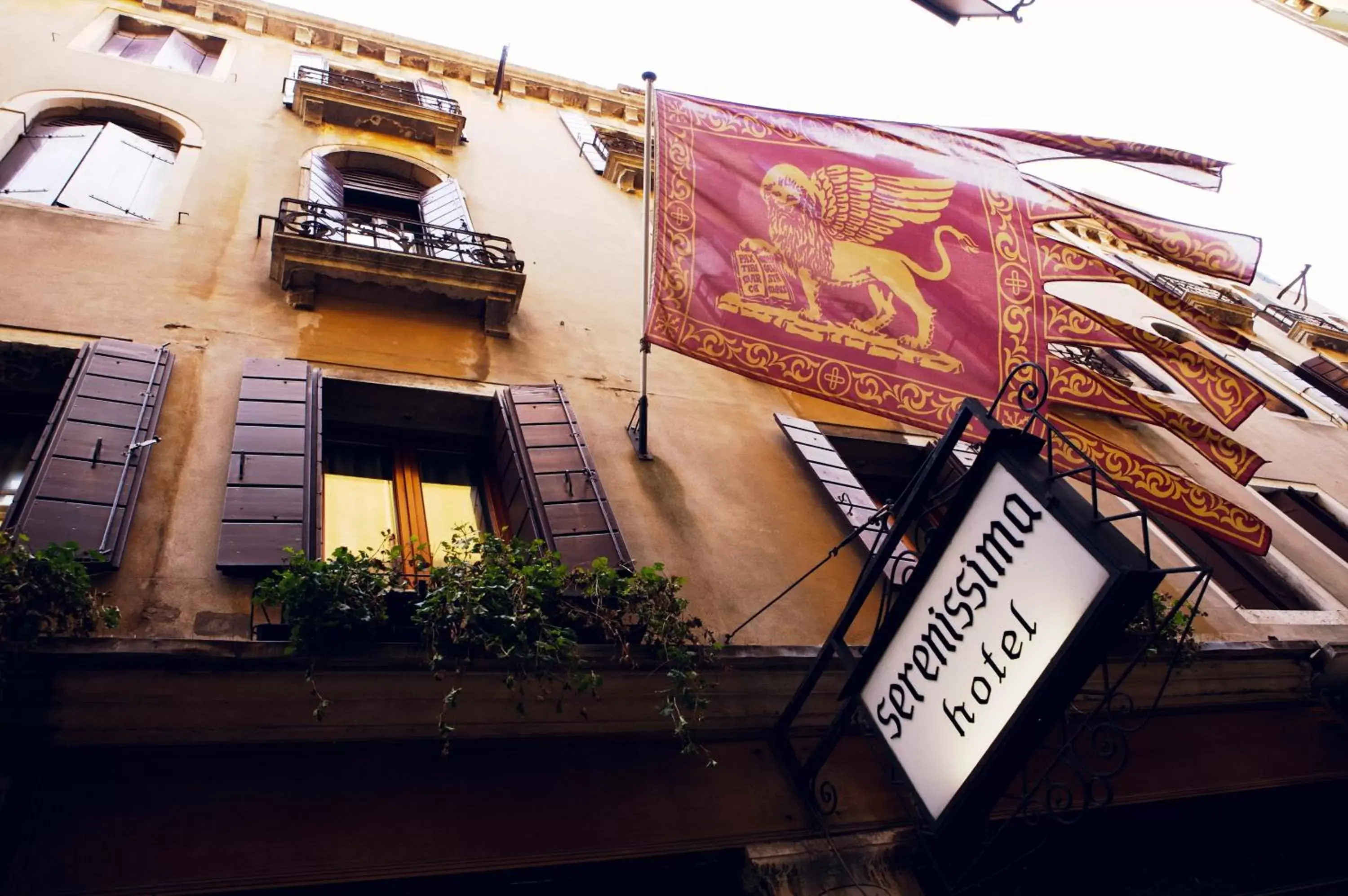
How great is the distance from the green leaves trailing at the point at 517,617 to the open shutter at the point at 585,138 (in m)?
8.53

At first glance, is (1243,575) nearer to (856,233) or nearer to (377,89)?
(856,233)

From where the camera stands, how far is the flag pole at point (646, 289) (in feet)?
17.9

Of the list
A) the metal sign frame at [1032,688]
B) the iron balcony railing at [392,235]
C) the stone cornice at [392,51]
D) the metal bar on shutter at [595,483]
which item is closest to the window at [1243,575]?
the metal sign frame at [1032,688]

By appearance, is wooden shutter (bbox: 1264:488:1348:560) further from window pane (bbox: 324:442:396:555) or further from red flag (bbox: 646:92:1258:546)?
window pane (bbox: 324:442:396:555)

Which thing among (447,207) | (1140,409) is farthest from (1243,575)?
(447,207)

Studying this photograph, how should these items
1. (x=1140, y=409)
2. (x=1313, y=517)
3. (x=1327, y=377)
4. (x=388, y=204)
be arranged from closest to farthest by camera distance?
(x=1140, y=409) → (x=388, y=204) → (x=1313, y=517) → (x=1327, y=377)

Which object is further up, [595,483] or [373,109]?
[373,109]

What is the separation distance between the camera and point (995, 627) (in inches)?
143

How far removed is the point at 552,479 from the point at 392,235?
14.4 ft

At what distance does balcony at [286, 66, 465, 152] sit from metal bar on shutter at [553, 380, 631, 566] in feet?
19.3

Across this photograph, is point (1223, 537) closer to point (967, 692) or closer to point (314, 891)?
point (967, 692)

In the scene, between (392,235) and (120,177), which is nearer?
(120,177)

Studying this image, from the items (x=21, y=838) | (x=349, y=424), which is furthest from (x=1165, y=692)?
(x=21, y=838)

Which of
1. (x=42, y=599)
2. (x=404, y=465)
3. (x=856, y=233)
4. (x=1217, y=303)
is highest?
(x=1217, y=303)
